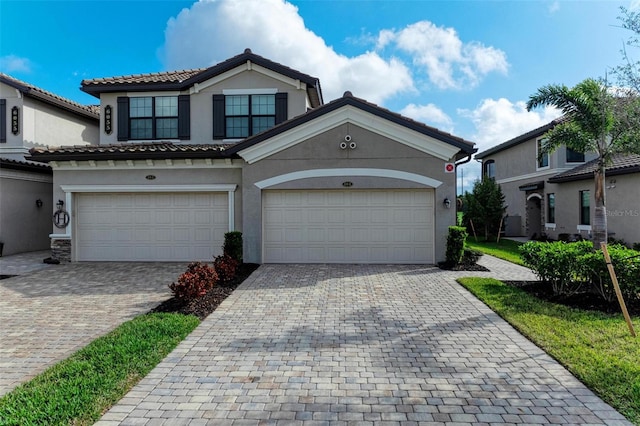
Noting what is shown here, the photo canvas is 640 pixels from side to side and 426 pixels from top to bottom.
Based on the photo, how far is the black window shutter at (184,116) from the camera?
14.2 meters

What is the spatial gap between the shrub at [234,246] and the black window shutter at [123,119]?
7224 millimetres

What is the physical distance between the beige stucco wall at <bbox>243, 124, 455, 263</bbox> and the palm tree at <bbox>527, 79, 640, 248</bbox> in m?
3.26

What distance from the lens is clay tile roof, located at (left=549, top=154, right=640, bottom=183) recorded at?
47.1ft

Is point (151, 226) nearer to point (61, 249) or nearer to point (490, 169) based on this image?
point (61, 249)

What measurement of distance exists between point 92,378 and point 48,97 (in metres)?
17.1

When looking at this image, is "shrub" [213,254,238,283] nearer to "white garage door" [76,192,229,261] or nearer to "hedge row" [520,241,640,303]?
"white garage door" [76,192,229,261]

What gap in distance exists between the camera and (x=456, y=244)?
10672 mm

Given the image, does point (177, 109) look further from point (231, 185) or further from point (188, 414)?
point (188, 414)

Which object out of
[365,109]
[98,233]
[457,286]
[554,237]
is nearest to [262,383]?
[457,286]

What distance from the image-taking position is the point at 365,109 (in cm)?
1075

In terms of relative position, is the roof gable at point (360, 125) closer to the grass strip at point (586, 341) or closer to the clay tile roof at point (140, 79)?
the grass strip at point (586, 341)

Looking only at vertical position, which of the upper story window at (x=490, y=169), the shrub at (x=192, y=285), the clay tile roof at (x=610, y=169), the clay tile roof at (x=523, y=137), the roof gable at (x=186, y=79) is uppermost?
the roof gable at (x=186, y=79)

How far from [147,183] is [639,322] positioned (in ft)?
43.0

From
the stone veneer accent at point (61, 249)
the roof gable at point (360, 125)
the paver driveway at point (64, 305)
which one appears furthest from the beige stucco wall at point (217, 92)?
the paver driveway at point (64, 305)
